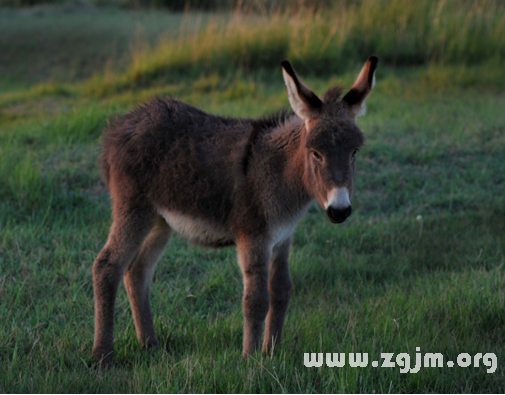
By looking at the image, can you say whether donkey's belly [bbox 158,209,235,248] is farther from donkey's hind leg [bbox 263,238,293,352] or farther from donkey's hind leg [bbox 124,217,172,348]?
donkey's hind leg [bbox 263,238,293,352]

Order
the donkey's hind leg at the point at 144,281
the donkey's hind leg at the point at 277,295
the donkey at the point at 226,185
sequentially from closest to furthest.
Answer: the donkey at the point at 226,185 < the donkey's hind leg at the point at 277,295 < the donkey's hind leg at the point at 144,281

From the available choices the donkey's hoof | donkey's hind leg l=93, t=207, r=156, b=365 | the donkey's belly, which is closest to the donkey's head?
the donkey's belly

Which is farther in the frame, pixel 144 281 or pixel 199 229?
pixel 144 281

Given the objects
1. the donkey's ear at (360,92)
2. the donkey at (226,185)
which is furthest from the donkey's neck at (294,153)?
the donkey's ear at (360,92)

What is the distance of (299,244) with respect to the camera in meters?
6.93

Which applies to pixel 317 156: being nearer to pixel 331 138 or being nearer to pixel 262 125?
pixel 331 138

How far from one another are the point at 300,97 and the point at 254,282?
50.5 inches

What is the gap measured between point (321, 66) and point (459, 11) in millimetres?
3808

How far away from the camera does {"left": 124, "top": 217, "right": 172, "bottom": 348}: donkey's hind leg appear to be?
487 centimetres

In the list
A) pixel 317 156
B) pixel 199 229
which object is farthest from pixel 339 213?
pixel 199 229

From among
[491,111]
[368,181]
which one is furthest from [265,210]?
[491,111]

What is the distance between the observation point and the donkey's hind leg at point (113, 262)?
180 inches

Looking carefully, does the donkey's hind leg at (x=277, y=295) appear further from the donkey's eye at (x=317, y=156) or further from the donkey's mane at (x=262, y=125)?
the donkey's eye at (x=317, y=156)

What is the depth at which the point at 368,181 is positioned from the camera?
8086 millimetres
